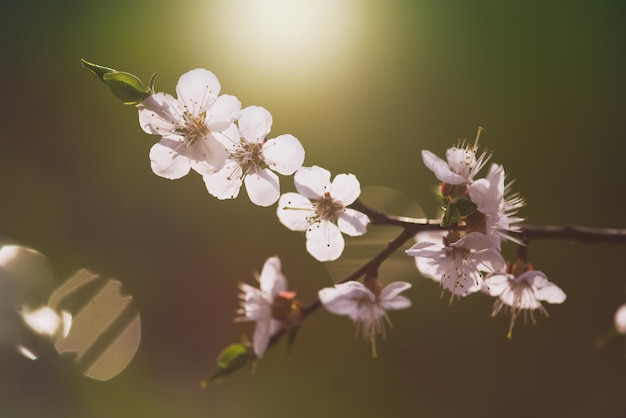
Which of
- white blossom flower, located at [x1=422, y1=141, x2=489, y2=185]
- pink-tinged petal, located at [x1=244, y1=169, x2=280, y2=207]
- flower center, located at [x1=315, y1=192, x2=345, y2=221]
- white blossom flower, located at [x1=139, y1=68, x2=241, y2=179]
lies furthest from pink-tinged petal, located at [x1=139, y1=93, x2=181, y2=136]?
white blossom flower, located at [x1=422, y1=141, x2=489, y2=185]

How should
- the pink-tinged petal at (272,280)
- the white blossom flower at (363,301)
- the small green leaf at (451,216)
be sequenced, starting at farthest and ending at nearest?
the pink-tinged petal at (272,280)
the white blossom flower at (363,301)
the small green leaf at (451,216)

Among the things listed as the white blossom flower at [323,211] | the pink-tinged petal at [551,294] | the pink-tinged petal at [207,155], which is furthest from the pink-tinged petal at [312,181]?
the pink-tinged petal at [551,294]

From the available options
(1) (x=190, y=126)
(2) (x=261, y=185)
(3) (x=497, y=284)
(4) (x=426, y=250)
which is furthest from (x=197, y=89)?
(3) (x=497, y=284)

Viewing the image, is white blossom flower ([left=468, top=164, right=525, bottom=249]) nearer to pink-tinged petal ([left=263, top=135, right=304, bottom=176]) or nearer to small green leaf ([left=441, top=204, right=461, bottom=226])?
small green leaf ([left=441, top=204, right=461, bottom=226])

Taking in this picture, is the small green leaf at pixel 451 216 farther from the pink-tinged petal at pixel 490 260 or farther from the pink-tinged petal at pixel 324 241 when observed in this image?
the pink-tinged petal at pixel 324 241

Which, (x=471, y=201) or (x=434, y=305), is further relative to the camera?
(x=434, y=305)

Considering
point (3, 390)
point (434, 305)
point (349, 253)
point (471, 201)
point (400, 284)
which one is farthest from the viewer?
point (434, 305)

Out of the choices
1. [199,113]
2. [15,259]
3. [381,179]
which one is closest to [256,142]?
[199,113]

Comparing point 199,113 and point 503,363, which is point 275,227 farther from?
point 199,113
